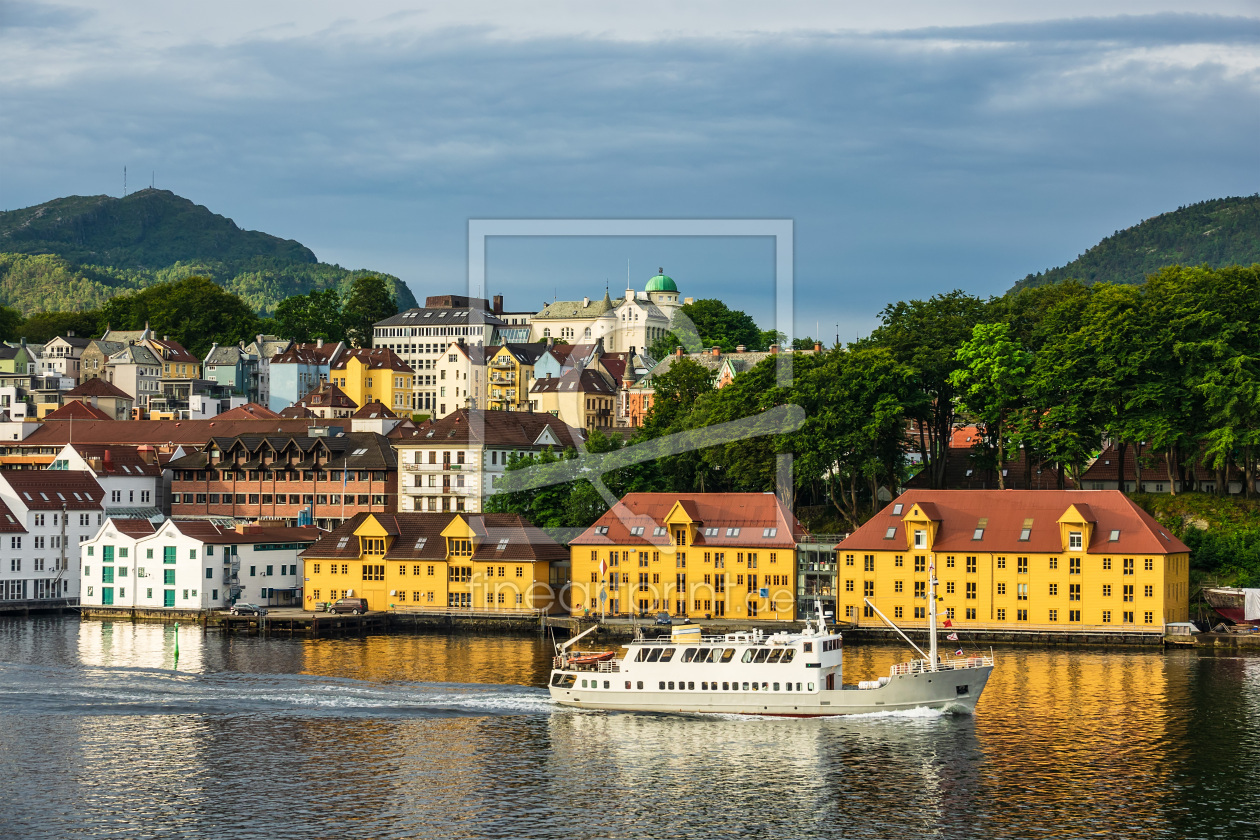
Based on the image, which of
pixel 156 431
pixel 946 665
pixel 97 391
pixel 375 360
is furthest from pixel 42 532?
pixel 375 360

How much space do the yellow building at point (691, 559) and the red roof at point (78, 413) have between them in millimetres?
69384

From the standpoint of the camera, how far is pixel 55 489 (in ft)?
354

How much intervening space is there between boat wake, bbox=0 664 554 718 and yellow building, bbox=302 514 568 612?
23580 millimetres

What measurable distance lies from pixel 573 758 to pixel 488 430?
61.1 m

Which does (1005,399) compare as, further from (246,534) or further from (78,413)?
(78,413)

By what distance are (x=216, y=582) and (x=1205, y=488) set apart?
202 feet

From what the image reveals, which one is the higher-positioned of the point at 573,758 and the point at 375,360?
the point at 375,360

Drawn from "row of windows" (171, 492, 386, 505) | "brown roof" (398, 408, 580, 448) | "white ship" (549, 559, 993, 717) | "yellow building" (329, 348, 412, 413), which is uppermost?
"yellow building" (329, 348, 412, 413)

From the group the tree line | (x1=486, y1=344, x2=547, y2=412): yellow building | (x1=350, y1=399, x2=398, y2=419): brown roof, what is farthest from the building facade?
(x1=486, y1=344, x2=547, y2=412): yellow building

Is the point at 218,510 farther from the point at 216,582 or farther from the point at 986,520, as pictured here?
the point at 986,520

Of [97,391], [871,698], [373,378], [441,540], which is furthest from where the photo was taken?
[373,378]

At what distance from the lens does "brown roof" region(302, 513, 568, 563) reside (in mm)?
95000

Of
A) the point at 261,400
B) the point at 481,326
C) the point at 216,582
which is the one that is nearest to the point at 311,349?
the point at 261,400

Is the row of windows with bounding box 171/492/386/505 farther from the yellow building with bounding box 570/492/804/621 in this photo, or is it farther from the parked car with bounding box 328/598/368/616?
the yellow building with bounding box 570/492/804/621
